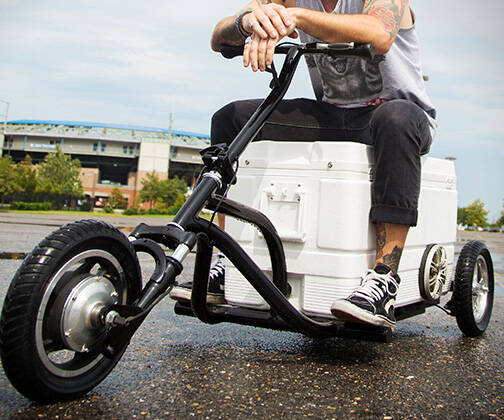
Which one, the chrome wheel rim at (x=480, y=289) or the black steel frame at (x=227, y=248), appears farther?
the chrome wheel rim at (x=480, y=289)

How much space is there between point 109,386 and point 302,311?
0.95m

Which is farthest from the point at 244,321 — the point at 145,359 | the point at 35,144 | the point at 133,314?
the point at 35,144

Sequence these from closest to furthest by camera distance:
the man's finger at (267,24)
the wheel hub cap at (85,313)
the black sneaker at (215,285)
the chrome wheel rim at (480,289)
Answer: the wheel hub cap at (85,313), the man's finger at (267,24), the black sneaker at (215,285), the chrome wheel rim at (480,289)

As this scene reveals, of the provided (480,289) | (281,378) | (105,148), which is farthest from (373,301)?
(105,148)

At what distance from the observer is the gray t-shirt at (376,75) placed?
102 inches

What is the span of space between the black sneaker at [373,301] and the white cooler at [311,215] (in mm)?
80

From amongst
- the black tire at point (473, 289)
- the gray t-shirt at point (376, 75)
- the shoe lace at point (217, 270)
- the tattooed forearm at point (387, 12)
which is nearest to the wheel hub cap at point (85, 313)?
the shoe lace at point (217, 270)

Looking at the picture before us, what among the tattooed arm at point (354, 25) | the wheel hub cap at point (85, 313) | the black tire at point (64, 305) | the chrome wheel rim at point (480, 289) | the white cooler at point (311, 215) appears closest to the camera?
the black tire at point (64, 305)

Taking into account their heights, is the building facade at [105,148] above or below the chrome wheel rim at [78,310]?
above

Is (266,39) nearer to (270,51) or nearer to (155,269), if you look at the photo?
(270,51)

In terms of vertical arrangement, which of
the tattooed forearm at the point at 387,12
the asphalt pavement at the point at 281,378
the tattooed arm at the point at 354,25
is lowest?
the asphalt pavement at the point at 281,378

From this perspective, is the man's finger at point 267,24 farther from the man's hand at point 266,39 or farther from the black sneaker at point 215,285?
the black sneaker at point 215,285

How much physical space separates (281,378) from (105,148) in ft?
315

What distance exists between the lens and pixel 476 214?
95.6 meters
